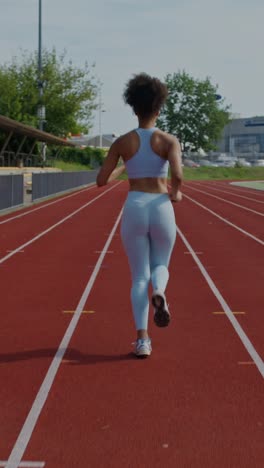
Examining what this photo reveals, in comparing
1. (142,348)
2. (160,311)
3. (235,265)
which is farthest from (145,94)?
(235,265)

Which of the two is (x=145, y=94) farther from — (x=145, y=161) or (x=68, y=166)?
(x=68, y=166)

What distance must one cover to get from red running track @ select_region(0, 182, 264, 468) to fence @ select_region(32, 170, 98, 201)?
20.8 metres

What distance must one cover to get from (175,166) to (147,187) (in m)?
0.26

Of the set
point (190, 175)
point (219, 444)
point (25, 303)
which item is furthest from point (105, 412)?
point (190, 175)

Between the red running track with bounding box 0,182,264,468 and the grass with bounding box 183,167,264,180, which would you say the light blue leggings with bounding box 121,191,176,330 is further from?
the grass with bounding box 183,167,264,180

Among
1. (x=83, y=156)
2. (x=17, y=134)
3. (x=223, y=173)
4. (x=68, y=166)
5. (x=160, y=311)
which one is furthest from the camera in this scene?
(x=223, y=173)

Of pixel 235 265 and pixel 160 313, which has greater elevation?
pixel 160 313

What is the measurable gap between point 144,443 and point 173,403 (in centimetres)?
71

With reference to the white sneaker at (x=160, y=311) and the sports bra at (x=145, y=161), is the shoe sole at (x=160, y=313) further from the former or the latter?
the sports bra at (x=145, y=161)

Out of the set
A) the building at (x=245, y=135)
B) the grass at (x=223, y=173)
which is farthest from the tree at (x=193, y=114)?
the building at (x=245, y=135)

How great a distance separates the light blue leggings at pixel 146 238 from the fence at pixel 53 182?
25.3 m

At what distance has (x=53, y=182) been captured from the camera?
119 ft

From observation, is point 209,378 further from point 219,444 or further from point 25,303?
point 25,303

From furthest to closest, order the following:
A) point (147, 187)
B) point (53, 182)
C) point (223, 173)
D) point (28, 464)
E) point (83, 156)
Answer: point (223, 173) → point (83, 156) → point (53, 182) → point (147, 187) → point (28, 464)
